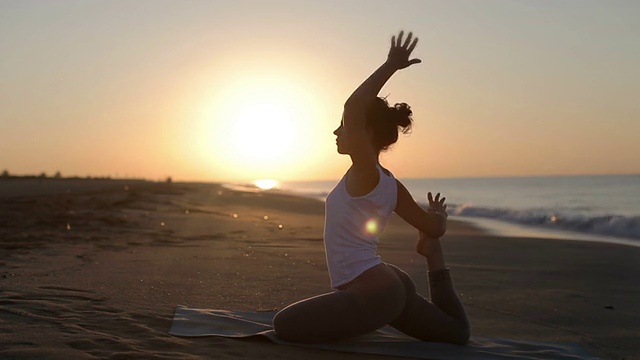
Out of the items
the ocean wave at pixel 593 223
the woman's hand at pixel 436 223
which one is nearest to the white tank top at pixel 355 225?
the woman's hand at pixel 436 223

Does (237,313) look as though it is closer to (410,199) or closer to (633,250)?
(410,199)

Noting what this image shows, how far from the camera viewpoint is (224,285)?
6.90 m

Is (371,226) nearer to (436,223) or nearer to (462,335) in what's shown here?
(436,223)

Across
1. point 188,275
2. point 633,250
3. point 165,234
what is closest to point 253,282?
point 188,275

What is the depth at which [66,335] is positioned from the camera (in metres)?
4.00

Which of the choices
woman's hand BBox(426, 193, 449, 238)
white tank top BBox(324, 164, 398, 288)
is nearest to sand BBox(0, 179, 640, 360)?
white tank top BBox(324, 164, 398, 288)

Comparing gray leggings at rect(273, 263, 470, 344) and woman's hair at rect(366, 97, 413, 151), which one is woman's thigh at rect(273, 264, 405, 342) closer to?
gray leggings at rect(273, 263, 470, 344)

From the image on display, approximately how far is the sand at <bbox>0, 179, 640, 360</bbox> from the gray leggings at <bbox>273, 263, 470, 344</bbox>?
0.16m

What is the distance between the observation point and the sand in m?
4.14

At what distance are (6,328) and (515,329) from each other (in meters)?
3.73

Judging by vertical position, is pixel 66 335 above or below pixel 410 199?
below

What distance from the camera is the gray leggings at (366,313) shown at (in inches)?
167

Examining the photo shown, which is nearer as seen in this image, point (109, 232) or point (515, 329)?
point (515, 329)

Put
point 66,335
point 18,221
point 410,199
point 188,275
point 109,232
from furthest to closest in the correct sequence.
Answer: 1. point 18,221
2. point 109,232
3. point 188,275
4. point 410,199
5. point 66,335
